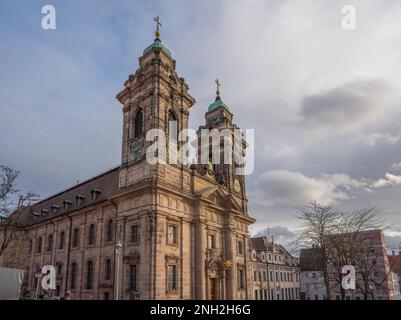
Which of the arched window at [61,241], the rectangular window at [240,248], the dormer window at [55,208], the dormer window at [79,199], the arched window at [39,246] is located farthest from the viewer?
the dormer window at [55,208]

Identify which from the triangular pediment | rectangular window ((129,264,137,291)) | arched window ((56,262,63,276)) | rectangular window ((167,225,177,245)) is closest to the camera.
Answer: rectangular window ((129,264,137,291))

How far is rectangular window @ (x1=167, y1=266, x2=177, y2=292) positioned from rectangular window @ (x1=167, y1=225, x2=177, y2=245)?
88.2 inches

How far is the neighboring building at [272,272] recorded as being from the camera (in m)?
63.7

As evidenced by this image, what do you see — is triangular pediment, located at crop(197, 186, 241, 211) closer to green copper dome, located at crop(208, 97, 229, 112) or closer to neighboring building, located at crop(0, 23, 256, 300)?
neighboring building, located at crop(0, 23, 256, 300)

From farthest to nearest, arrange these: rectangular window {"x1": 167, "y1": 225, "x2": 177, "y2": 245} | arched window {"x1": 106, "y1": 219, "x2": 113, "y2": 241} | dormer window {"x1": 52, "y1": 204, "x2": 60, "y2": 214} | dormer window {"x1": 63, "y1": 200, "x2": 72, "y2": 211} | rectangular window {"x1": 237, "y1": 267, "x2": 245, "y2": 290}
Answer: dormer window {"x1": 52, "y1": 204, "x2": 60, "y2": 214}, dormer window {"x1": 63, "y1": 200, "x2": 72, "y2": 211}, rectangular window {"x1": 237, "y1": 267, "x2": 245, "y2": 290}, arched window {"x1": 106, "y1": 219, "x2": 113, "y2": 241}, rectangular window {"x1": 167, "y1": 225, "x2": 177, "y2": 245}

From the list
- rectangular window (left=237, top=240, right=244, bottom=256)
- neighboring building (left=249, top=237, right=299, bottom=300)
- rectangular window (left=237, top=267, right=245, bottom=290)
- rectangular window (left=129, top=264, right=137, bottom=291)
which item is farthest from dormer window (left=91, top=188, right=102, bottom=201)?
neighboring building (left=249, top=237, right=299, bottom=300)

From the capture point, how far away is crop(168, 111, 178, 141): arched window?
117 feet

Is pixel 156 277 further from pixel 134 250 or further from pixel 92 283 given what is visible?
pixel 92 283

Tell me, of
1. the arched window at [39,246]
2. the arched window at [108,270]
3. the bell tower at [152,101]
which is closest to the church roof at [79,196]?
the arched window at [39,246]

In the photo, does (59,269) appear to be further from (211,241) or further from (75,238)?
(211,241)

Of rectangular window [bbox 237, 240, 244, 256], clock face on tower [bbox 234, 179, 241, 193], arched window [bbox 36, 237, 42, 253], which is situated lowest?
rectangular window [bbox 237, 240, 244, 256]

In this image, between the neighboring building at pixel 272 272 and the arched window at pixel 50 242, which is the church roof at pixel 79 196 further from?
the neighboring building at pixel 272 272

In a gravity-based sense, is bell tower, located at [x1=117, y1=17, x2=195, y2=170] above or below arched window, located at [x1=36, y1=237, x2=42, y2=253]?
above
